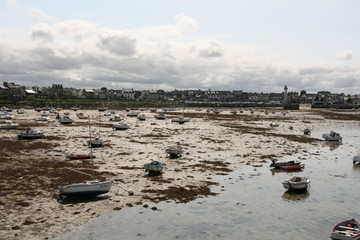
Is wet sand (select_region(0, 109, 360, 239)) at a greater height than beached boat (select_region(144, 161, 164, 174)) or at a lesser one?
lesser

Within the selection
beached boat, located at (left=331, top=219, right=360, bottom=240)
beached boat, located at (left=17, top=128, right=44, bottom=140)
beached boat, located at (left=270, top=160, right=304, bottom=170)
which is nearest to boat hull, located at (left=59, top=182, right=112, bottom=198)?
beached boat, located at (left=331, top=219, right=360, bottom=240)

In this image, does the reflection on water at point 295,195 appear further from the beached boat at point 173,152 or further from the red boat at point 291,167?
the beached boat at point 173,152

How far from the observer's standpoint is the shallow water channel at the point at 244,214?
18.7 m

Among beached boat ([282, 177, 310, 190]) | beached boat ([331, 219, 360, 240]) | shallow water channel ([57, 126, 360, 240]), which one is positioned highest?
beached boat ([282, 177, 310, 190])

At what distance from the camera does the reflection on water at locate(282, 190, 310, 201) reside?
25797 millimetres

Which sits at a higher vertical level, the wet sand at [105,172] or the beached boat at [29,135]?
the beached boat at [29,135]

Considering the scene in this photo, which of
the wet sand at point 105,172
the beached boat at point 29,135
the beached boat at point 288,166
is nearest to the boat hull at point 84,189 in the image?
the wet sand at point 105,172

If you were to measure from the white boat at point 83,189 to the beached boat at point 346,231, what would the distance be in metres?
15.9

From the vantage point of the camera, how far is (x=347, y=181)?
103 feet

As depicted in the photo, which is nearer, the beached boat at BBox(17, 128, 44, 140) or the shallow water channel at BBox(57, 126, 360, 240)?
the shallow water channel at BBox(57, 126, 360, 240)

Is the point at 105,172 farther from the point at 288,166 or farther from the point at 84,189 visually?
the point at 288,166

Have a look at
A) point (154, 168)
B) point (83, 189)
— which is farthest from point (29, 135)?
point (83, 189)

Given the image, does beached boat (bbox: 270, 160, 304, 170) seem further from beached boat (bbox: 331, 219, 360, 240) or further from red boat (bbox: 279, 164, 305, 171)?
beached boat (bbox: 331, 219, 360, 240)

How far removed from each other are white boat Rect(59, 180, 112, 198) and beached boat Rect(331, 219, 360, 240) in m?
15.9
